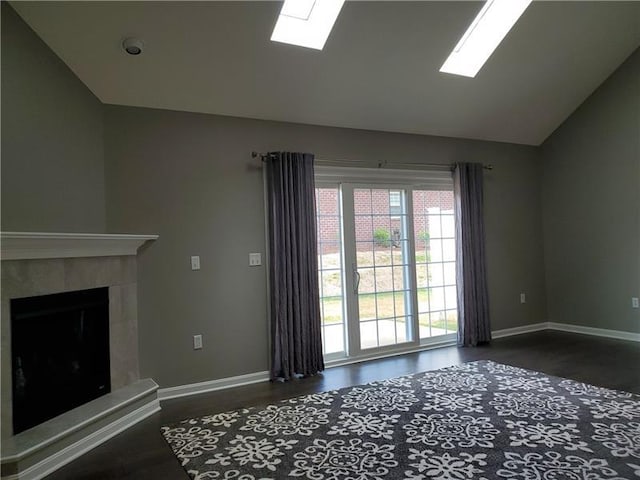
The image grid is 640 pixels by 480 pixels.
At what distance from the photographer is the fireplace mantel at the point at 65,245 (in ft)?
→ 7.95

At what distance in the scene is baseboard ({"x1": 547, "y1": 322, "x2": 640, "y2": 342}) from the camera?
488 centimetres

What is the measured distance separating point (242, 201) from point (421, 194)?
228cm

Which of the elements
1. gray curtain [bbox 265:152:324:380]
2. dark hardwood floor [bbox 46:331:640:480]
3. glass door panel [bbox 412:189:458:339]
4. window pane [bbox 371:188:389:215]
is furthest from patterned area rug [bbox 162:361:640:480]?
window pane [bbox 371:188:389:215]

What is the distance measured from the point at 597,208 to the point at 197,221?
4914 mm

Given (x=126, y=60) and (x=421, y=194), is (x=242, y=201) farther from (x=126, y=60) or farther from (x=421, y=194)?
(x=421, y=194)

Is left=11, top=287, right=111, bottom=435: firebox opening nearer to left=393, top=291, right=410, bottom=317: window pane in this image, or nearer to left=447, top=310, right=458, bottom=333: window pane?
left=393, top=291, right=410, bottom=317: window pane

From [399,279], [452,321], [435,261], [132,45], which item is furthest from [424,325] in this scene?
[132,45]

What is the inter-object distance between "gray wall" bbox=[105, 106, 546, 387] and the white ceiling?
0.74ft

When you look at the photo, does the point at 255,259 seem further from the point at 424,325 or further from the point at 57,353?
the point at 424,325

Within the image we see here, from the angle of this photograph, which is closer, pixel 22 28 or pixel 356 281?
pixel 22 28

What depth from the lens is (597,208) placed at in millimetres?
5188

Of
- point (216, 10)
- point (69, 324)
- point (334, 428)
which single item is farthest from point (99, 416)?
point (216, 10)

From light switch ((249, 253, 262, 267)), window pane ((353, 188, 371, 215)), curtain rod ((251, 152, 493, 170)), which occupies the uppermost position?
curtain rod ((251, 152, 493, 170))

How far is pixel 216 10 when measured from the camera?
303cm
